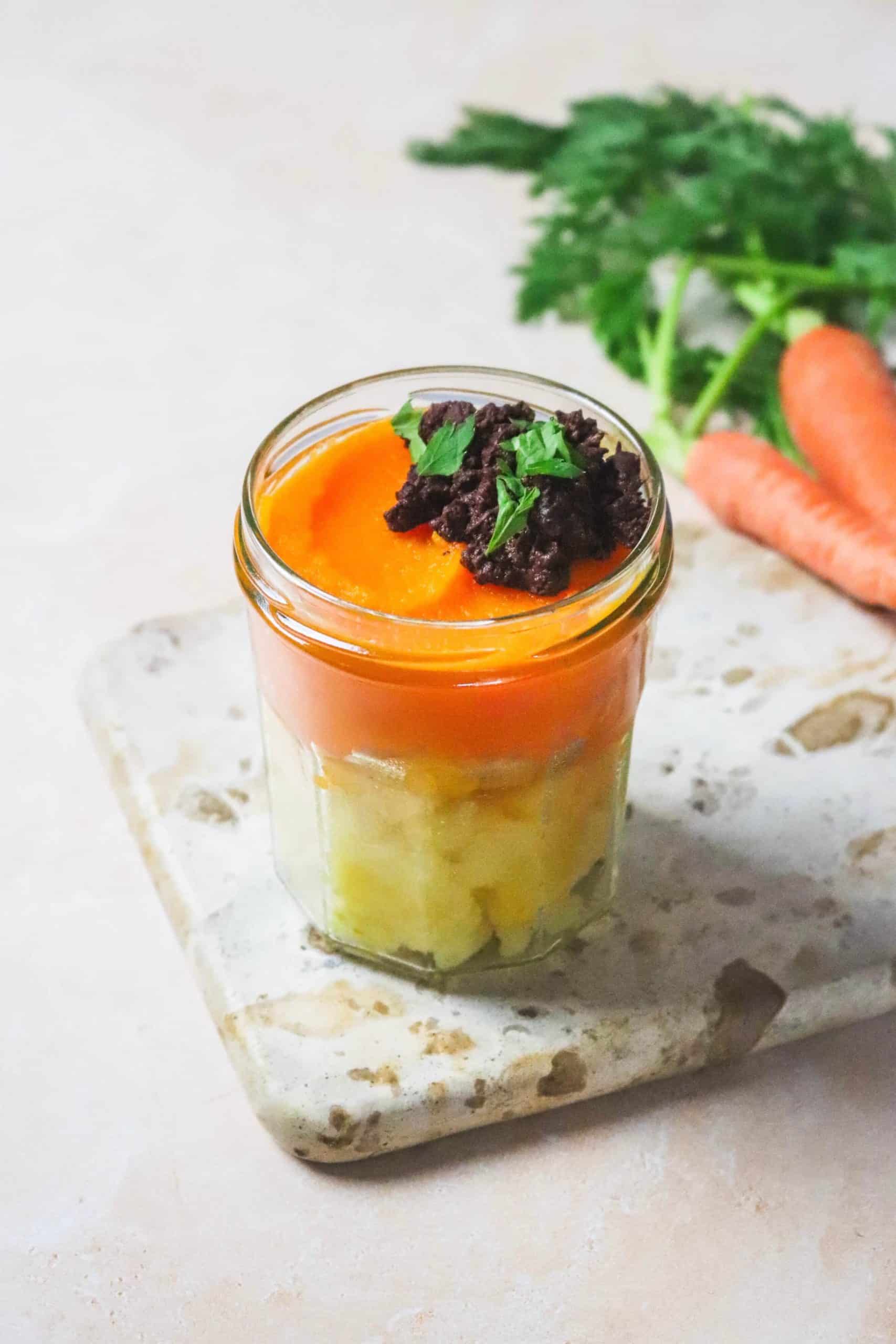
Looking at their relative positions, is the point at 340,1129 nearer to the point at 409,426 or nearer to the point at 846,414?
the point at 409,426

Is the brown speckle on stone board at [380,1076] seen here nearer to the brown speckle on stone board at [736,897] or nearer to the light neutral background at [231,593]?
the light neutral background at [231,593]

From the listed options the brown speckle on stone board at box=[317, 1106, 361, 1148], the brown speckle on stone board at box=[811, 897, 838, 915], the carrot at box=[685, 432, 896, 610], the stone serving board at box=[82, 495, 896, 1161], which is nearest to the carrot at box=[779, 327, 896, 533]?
the carrot at box=[685, 432, 896, 610]

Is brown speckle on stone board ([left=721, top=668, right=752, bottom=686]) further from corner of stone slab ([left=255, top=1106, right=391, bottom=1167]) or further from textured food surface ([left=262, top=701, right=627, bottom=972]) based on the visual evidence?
corner of stone slab ([left=255, top=1106, right=391, bottom=1167])

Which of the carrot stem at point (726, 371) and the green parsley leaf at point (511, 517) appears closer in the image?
the green parsley leaf at point (511, 517)

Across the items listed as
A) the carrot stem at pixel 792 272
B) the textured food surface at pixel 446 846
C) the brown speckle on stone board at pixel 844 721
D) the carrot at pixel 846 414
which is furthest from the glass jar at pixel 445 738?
the carrot stem at pixel 792 272

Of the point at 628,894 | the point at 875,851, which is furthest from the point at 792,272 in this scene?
the point at 628,894

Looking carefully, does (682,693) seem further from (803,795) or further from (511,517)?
(511,517)
